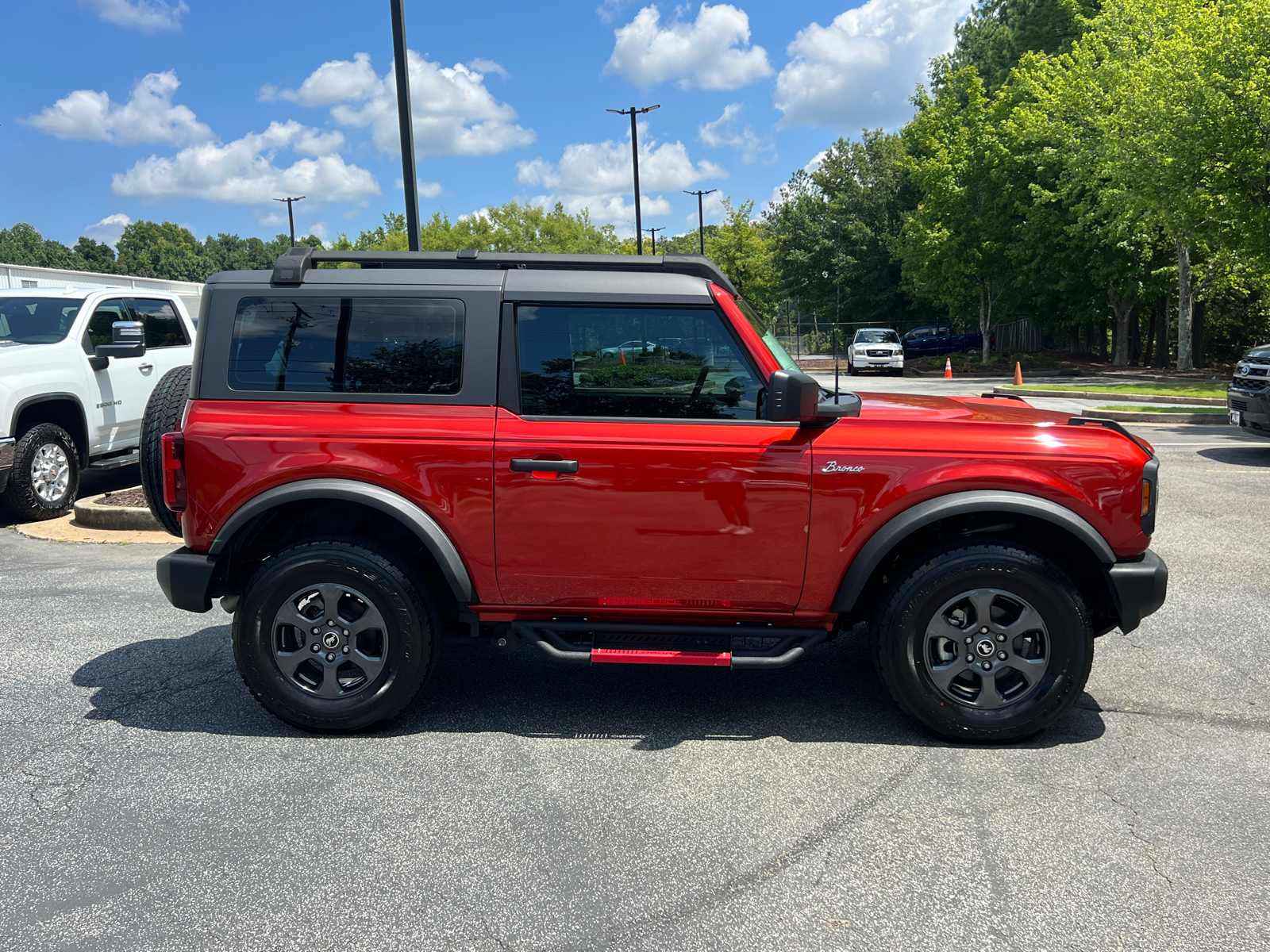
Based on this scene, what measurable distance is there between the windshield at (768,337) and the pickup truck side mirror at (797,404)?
0.98 feet

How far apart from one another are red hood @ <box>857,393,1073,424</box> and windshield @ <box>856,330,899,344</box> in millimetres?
29877

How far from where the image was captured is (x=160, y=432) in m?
4.83

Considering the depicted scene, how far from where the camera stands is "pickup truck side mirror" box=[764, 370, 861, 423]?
368 cm

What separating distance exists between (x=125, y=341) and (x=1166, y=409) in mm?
16656

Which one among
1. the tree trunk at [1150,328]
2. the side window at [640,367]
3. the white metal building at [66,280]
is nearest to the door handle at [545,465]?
the side window at [640,367]

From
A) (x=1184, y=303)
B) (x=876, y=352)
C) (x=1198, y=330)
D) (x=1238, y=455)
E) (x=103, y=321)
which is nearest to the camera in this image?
(x=103, y=321)

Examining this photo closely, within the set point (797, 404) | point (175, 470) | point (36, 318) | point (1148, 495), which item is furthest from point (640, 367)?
point (36, 318)

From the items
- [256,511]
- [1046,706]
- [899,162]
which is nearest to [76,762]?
[256,511]

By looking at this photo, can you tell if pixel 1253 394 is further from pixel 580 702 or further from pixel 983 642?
pixel 580 702

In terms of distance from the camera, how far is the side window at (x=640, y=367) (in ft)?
12.9

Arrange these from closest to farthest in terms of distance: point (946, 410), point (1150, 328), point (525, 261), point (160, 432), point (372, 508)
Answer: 1. point (372, 508)
2. point (525, 261)
3. point (946, 410)
4. point (160, 432)
5. point (1150, 328)

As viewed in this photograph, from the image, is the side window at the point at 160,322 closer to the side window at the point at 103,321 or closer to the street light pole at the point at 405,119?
the side window at the point at 103,321

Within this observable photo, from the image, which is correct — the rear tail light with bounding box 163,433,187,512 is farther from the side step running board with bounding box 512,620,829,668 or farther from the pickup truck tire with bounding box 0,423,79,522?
the pickup truck tire with bounding box 0,423,79,522

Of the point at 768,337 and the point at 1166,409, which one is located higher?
the point at 768,337
